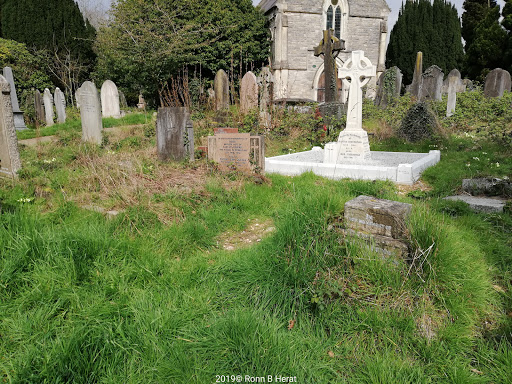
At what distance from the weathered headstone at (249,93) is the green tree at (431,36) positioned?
1964 cm

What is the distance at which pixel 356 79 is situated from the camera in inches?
280

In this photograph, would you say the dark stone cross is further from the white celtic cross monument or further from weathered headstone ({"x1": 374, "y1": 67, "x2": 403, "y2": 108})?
weathered headstone ({"x1": 374, "y1": 67, "x2": 403, "y2": 108})

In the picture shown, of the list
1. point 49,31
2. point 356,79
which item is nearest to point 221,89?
point 356,79

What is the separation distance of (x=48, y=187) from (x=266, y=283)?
3768 millimetres

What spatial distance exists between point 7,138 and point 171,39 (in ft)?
42.4

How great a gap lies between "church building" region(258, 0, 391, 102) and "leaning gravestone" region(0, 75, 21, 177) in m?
16.0

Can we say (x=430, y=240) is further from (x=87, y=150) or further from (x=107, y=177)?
(x=87, y=150)

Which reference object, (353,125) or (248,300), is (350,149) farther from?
(248,300)

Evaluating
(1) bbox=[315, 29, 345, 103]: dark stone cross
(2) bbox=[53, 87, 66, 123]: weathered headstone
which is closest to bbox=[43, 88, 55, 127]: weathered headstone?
(2) bbox=[53, 87, 66, 123]: weathered headstone

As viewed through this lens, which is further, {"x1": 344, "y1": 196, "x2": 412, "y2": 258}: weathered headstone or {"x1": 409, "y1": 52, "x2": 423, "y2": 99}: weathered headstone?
{"x1": 409, "y1": 52, "x2": 423, "y2": 99}: weathered headstone

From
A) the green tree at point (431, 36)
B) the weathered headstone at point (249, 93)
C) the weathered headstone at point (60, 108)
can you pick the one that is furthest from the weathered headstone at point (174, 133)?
the green tree at point (431, 36)

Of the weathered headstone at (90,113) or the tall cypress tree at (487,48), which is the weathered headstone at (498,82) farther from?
the weathered headstone at (90,113)

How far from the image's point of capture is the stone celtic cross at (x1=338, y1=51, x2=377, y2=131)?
6.99 meters

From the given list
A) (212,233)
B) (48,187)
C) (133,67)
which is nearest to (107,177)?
(48,187)
